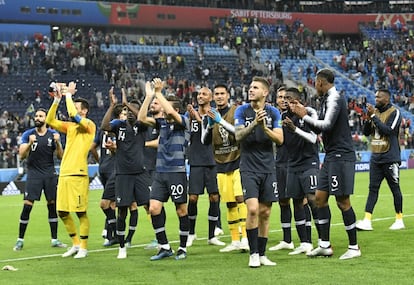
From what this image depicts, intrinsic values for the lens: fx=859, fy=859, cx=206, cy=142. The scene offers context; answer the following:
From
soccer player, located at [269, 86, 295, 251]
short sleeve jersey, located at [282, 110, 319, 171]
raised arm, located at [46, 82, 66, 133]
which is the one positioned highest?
raised arm, located at [46, 82, 66, 133]

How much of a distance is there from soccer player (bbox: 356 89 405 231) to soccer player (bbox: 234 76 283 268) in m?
4.07

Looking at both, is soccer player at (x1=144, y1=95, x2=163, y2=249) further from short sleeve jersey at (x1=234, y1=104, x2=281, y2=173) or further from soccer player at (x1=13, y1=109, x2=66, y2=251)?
short sleeve jersey at (x1=234, y1=104, x2=281, y2=173)

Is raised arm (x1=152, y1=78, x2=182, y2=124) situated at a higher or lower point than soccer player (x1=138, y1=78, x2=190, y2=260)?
higher

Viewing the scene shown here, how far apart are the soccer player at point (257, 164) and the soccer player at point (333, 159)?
553 millimetres

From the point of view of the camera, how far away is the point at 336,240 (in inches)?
563

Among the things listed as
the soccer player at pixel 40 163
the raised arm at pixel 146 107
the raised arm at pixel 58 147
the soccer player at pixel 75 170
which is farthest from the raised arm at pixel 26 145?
the raised arm at pixel 146 107

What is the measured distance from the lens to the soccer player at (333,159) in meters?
11.9

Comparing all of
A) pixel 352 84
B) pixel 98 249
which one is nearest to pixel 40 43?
pixel 352 84

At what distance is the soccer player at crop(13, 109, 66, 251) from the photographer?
15.5 metres

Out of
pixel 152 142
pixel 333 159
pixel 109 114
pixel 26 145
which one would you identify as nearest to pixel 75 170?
pixel 109 114

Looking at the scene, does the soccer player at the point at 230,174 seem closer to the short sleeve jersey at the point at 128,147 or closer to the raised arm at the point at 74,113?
the short sleeve jersey at the point at 128,147

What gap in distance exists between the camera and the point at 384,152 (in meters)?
15.8

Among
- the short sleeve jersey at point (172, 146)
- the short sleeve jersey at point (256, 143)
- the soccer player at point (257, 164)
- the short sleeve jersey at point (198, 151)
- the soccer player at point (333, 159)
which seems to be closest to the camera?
the soccer player at point (257, 164)

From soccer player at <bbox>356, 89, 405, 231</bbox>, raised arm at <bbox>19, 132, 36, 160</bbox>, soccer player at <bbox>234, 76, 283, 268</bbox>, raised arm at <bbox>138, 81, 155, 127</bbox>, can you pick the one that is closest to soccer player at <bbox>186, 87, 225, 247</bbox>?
raised arm at <bbox>138, 81, 155, 127</bbox>
